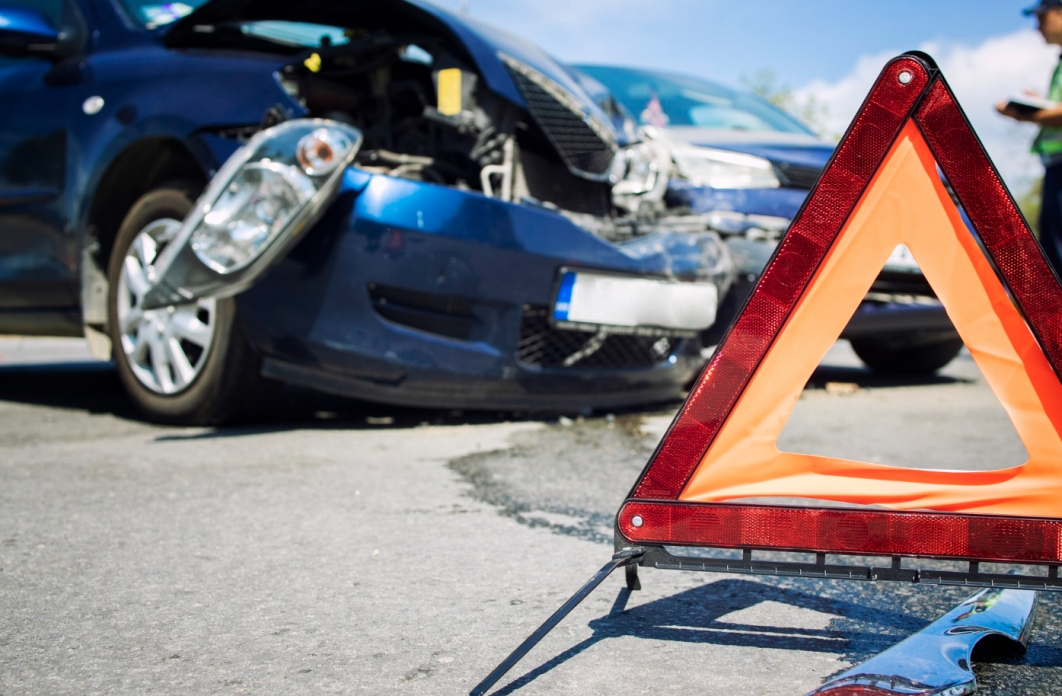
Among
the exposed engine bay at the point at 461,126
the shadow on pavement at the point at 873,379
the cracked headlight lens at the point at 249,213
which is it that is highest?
the exposed engine bay at the point at 461,126

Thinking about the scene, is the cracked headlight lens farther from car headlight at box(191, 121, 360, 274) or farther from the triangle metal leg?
the triangle metal leg

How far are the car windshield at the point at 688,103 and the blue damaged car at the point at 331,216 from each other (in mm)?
1651

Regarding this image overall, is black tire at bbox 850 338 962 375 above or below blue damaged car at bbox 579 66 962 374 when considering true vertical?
below

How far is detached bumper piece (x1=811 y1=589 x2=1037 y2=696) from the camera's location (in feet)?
4.77

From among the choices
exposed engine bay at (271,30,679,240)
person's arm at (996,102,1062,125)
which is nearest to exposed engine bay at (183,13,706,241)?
exposed engine bay at (271,30,679,240)

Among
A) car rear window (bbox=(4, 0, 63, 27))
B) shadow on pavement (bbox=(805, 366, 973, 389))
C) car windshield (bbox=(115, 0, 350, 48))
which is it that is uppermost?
car windshield (bbox=(115, 0, 350, 48))

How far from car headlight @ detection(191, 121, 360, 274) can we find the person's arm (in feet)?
9.63

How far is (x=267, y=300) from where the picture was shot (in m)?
3.36

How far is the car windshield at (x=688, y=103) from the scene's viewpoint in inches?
232

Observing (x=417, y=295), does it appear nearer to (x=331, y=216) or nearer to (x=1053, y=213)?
(x=331, y=216)

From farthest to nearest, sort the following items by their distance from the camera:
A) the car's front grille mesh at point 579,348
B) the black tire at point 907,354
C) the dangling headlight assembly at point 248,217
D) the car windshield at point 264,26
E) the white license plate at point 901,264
→ the black tire at point 907,354 → the white license plate at point 901,264 → the car windshield at point 264,26 → the car's front grille mesh at point 579,348 → the dangling headlight assembly at point 248,217

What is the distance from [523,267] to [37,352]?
237 inches

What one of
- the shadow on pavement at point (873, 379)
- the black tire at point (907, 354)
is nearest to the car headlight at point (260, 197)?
the shadow on pavement at point (873, 379)

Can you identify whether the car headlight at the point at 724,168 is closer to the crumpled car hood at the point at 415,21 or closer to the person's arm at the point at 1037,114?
the crumpled car hood at the point at 415,21
